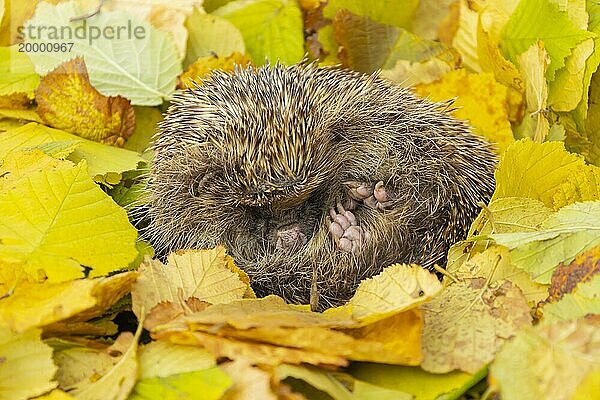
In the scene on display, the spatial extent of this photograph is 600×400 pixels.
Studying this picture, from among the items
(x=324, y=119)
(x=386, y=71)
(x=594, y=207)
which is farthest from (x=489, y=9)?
(x=594, y=207)

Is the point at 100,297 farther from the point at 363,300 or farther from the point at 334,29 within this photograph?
the point at 334,29

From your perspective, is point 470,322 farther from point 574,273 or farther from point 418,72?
point 418,72

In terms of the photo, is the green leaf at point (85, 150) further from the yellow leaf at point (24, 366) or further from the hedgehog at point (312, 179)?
the yellow leaf at point (24, 366)

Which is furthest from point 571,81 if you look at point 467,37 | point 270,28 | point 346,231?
point 270,28

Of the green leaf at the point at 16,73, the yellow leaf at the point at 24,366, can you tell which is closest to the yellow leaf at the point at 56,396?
the yellow leaf at the point at 24,366

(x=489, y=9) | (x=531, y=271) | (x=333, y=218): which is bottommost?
(x=333, y=218)

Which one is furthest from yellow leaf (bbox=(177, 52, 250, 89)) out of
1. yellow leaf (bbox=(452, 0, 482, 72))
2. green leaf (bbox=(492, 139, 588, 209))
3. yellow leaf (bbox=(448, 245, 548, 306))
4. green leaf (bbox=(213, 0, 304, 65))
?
yellow leaf (bbox=(448, 245, 548, 306))

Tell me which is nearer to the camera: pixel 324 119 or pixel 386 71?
pixel 324 119
